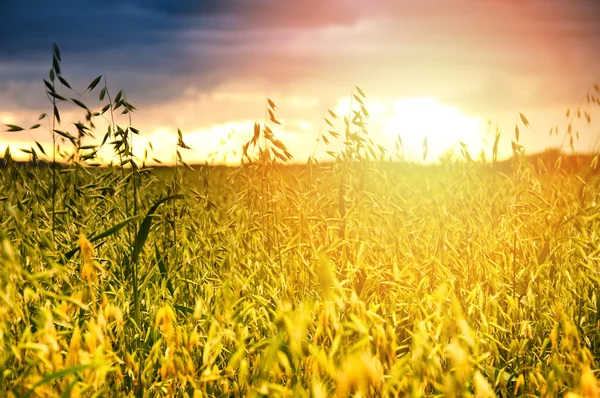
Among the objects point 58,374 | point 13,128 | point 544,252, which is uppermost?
point 13,128

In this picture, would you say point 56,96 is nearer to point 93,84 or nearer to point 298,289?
point 93,84

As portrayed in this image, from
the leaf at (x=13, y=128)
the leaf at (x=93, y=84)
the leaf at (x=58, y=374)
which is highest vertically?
the leaf at (x=93, y=84)

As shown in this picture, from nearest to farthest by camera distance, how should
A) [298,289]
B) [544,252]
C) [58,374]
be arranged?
[58,374], [298,289], [544,252]

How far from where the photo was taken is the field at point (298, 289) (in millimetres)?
1518

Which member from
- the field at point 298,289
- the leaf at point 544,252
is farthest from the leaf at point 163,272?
the leaf at point 544,252

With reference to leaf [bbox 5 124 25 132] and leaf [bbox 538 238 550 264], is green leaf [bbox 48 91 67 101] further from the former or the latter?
leaf [bbox 538 238 550 264]

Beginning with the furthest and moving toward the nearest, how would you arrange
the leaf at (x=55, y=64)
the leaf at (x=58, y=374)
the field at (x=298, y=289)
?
the leaf at (x=55, y=64) < the field at (x=298, y=289) < the leaf at (x=58, y=374)

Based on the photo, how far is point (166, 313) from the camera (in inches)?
56.5

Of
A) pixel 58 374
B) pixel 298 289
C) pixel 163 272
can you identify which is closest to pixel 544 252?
pixel 298 289

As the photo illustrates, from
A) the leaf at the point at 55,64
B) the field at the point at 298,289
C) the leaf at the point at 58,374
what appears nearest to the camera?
the leaf at the point at 58,374

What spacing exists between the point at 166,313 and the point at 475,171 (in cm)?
206

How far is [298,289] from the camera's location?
2.24 metres

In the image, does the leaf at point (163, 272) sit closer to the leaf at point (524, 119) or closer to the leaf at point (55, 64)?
the leaf at point (55, 64)

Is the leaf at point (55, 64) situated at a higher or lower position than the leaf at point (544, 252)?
higher
